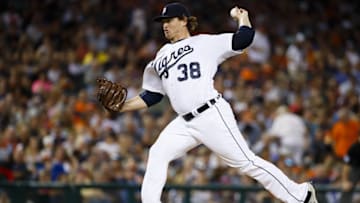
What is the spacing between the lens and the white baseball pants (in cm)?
773

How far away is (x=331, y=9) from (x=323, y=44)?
169 cm

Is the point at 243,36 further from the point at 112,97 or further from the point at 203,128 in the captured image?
the point at 112,97

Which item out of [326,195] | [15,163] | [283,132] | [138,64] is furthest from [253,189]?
[138,64]

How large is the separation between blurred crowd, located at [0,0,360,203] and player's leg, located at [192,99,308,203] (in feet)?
11.9

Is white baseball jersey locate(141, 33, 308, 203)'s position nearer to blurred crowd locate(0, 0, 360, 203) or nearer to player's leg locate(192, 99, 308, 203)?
player's leg locate(192, 99, 308, 203)

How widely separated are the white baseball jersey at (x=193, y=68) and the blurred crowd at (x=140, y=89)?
390cm

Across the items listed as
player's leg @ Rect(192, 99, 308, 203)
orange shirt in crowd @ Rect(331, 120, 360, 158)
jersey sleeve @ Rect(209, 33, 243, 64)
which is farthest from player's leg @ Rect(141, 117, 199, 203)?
orange shirt in crowd @ Rect(331, 120, 360, 158)

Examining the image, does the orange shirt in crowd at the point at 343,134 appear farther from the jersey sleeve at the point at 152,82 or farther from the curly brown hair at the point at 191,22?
the curly brown hair at the point at 191,22

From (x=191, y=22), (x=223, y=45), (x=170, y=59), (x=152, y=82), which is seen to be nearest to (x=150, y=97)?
(x=152, y=82)

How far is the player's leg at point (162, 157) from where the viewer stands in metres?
7.73

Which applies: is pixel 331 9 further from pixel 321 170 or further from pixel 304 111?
pixel 321 170

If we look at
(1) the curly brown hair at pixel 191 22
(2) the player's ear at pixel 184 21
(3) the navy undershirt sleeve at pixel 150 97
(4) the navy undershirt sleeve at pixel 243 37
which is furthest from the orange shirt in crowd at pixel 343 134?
(4) the navy undershirt sleeve at pixel 243 37

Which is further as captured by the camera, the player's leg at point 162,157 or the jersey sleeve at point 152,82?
the jersey sleeve at point 152,82

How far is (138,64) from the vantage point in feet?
51.6
